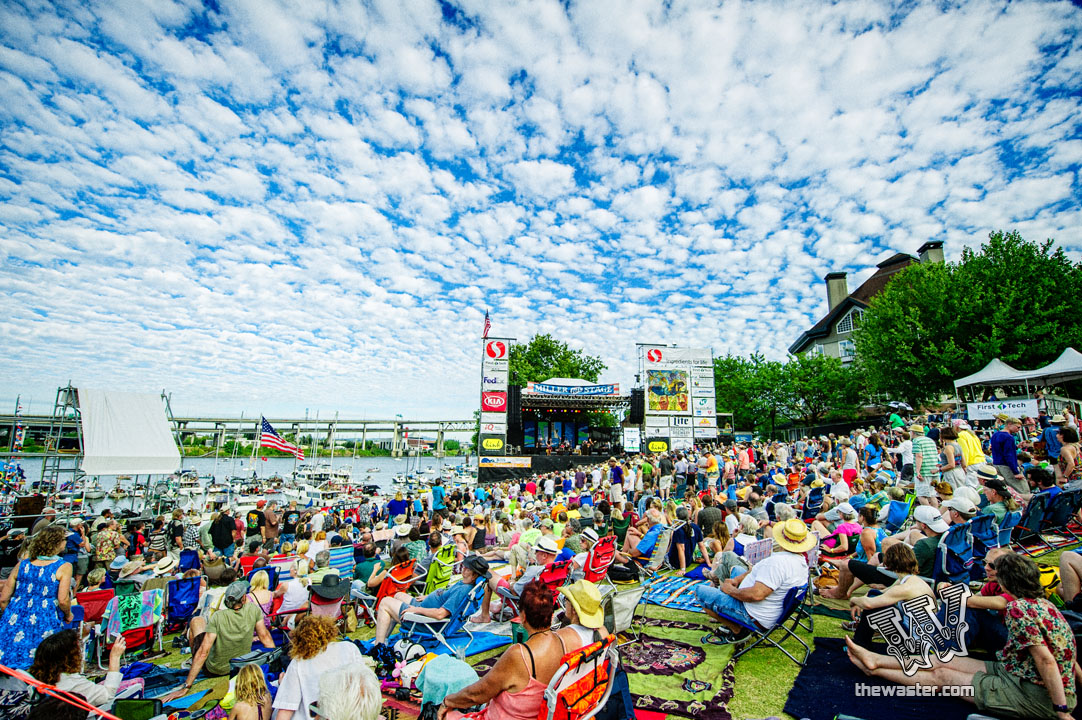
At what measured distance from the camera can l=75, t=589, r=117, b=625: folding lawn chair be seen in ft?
20.2

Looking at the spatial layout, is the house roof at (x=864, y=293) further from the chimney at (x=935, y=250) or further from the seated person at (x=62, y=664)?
the seated person at (x=62, y=664)

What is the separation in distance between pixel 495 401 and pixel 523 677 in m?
26.2

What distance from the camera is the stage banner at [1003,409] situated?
50.1 feet

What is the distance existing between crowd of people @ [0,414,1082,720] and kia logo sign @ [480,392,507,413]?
16.5 m

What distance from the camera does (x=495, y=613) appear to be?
627 centimetres

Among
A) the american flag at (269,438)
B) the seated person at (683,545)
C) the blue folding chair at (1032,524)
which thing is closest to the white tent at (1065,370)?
the blue folding chair at (1032,524)

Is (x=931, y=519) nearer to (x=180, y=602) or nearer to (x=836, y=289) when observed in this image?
(x=180, y=602)

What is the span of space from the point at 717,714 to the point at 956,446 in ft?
22.4

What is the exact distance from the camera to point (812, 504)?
968cm

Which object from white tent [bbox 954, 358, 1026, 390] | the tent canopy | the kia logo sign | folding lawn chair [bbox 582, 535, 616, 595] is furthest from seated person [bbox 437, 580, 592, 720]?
the kia logo sign

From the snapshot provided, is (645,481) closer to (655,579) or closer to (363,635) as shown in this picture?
(655,579)

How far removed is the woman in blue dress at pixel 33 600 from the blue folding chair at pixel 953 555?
8.14 meters

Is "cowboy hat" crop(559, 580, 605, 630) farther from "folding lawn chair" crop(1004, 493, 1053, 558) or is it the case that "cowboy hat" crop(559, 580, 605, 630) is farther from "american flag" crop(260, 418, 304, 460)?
"american flag" crop(260, 418, 304, 460)

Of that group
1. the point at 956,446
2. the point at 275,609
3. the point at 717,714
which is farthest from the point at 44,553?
the point at 956,446
